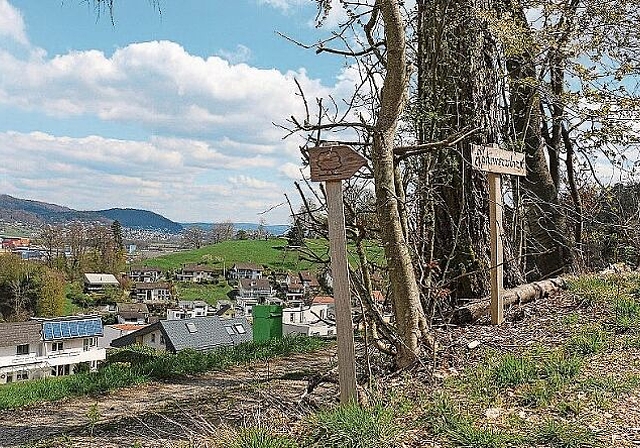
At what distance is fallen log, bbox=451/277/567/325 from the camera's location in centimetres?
557

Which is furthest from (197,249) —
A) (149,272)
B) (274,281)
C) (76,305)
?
(274,281)

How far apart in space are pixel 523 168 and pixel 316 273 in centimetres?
291

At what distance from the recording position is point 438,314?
5410 millimetres

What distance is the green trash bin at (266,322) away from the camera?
745 centimetres

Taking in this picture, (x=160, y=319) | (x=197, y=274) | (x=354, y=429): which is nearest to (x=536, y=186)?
(x=354, y=429)

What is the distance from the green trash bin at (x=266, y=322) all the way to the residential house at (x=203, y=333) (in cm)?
80

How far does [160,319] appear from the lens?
1267cm

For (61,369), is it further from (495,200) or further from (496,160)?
(496,160)

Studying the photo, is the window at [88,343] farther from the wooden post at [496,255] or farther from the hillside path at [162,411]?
the wooden post at [496,255]

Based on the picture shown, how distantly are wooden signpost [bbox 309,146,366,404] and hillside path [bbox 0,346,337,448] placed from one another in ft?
1.43

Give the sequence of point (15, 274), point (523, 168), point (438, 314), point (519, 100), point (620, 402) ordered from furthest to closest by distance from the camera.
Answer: point (15, 274)
point (519, 100)
point (523, 168)
point (438, 314)
point (620, 402)

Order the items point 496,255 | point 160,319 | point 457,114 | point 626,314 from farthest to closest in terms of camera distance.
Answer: point 160,319
point 457,114
point 496,255
point 626,314

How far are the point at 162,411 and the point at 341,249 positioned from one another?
2.33 m

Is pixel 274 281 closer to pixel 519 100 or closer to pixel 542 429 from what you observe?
pixel 542 429
